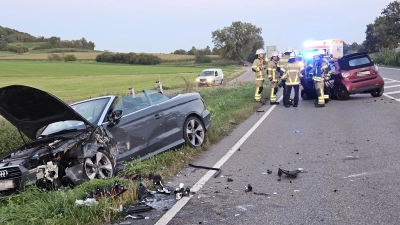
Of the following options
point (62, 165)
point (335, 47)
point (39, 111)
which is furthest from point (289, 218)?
point (335, 47)

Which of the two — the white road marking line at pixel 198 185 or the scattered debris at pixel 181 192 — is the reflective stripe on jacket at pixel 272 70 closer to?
the white road marking line at pixel 198 185

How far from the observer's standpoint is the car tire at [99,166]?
5844 mm

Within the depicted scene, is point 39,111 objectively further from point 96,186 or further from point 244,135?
point 244,135

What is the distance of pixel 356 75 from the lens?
51.1ft

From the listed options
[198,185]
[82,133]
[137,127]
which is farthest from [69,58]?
[198,185]

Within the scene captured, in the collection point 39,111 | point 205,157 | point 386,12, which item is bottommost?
point 205,157

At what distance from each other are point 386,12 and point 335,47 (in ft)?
173

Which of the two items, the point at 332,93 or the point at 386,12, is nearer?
the point at 332,93

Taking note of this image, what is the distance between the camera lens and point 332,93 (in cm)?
1669

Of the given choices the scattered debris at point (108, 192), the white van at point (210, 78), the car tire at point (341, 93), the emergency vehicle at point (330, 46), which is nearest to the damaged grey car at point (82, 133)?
the scattered debris at point (108, 192)

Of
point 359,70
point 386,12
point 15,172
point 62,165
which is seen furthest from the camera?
point 386,12

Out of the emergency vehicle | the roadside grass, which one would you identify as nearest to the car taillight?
the roadside grass

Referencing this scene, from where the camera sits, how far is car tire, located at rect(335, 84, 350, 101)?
1589cm

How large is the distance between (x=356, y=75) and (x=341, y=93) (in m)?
0.92
